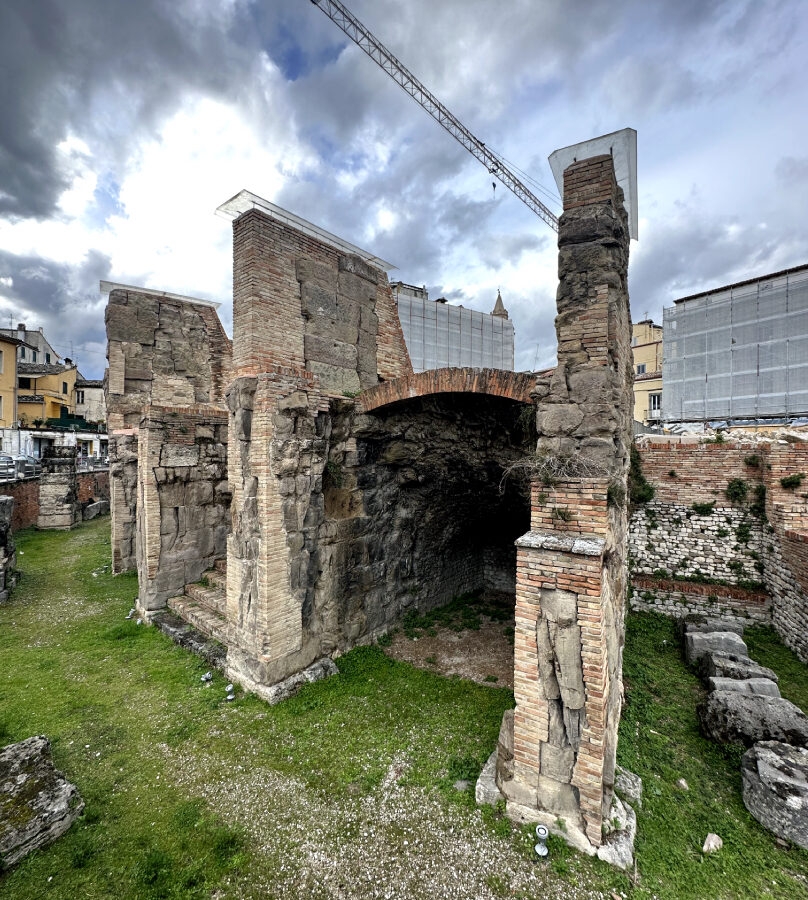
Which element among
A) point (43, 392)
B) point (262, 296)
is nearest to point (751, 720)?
point (262, 296)

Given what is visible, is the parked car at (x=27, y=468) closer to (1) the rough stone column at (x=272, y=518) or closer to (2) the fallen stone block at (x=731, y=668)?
(1) the rough stone column at (x=272, y=518)

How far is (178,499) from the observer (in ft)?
29.7

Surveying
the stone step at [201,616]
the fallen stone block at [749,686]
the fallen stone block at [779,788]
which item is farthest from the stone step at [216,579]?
the fallen stone block at [749,686]

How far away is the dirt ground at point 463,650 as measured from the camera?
716cm

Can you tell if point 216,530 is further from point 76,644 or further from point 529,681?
point 529,681

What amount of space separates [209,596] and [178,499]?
7.24 ft

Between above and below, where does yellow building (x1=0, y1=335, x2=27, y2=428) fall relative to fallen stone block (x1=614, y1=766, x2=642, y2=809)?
above

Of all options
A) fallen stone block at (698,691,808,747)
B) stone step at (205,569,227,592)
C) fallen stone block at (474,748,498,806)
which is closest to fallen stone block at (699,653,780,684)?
fallen stone block at (698,691,808,747)

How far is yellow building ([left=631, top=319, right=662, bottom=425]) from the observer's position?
83.7ft

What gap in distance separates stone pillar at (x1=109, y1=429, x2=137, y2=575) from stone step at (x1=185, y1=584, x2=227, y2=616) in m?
3.99

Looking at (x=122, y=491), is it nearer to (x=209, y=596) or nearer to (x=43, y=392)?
(x=209, y=596)

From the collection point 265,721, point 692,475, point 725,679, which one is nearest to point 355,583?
point 265,721

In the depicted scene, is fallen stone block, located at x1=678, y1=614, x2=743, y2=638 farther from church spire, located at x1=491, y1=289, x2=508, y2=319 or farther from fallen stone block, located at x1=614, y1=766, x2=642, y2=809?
church spire, located at x1=491, y1=289, x2=508, y2=319

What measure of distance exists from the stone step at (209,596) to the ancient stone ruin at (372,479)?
5 centimetres
